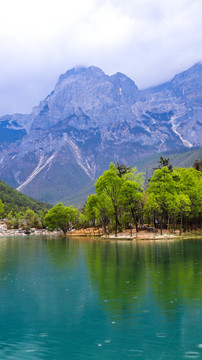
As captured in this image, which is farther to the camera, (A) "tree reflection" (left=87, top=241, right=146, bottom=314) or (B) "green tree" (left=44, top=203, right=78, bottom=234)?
(B) "green tree" (left=44, top=203, right=78, bottom=234)

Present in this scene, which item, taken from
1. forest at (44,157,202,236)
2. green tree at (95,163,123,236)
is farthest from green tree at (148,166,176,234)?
green tree at (95,163,123,236)

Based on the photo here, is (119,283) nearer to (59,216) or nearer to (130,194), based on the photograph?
(130,194)

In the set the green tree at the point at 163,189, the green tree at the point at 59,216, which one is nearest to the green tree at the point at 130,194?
the green tree at the point at 163,189

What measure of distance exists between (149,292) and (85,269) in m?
13.4

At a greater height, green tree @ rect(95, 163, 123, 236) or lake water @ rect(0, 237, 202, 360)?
green tree @ rect(95, 163, 123, 236)

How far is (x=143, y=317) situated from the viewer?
1767 centimetres

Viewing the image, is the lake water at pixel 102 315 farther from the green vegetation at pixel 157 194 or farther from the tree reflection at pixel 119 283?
the green vegetation at pixel 157 194

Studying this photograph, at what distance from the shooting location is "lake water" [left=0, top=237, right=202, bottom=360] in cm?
1384

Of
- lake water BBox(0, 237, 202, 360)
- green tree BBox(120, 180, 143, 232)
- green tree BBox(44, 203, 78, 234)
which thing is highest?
green tree BBox(120, 180, 143, 232)

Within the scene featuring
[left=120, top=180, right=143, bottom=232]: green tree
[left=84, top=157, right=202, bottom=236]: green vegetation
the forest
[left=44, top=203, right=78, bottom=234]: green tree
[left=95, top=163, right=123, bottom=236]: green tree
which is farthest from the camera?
[left=44, top=203, right=78, bottom=234]: green tree

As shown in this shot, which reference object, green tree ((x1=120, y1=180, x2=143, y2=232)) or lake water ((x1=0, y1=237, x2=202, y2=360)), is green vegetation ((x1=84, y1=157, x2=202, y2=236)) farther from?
lake water ((x1=0, y1=237, x2=202, y2=360))

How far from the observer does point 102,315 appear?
1839 cm

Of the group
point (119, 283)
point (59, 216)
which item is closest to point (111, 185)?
point (59, 216)

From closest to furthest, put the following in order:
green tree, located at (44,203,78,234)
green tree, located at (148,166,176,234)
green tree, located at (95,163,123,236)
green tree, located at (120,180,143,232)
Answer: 1. green tree, located at (148,166,176,234)
2. green tree, located at (120,180,143,232)
3. green tree, located at (95,163,123,236)
4. green tree, located at (44,203,78,234)
